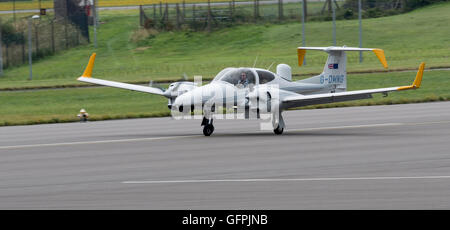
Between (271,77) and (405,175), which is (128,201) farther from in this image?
(271,77)

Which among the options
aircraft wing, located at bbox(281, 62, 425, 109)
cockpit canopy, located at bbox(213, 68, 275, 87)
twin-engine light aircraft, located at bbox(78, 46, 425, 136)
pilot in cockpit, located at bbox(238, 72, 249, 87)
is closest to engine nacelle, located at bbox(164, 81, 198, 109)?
twin-engine light aircraft, located at bbox(78, 46, 425, 136)

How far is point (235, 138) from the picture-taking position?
78.1 ft

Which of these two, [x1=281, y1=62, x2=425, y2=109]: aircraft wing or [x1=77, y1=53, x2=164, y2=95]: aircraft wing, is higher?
[x1=77, y1=53, x2=164, y2=95]: aircraft wing

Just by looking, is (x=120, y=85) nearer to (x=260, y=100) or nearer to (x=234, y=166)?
(x=260, y=100)

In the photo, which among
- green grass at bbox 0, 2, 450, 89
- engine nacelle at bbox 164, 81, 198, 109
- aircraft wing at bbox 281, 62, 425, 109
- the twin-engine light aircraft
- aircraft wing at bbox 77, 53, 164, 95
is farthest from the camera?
green grass at bbox 0, 2, 450, 89

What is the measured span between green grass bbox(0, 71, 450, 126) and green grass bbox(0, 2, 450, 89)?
571cm

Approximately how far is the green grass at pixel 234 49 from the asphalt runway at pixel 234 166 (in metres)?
25.4

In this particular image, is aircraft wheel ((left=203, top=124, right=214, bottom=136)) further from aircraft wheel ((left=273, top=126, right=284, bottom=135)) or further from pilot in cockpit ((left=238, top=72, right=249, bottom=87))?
aircraft wheel ((left=273, top=126, right=284, bottom=135))

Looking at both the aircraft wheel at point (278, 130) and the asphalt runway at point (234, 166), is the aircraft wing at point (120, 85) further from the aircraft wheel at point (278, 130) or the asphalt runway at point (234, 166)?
the aircraft wheel at point (278, 130)

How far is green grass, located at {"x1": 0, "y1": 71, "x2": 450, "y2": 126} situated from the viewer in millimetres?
35562

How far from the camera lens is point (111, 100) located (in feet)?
137

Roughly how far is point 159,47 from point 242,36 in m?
8.02

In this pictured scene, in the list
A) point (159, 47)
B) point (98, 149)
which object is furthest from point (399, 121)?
point (159, 47)

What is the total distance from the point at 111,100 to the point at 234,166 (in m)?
25.1
